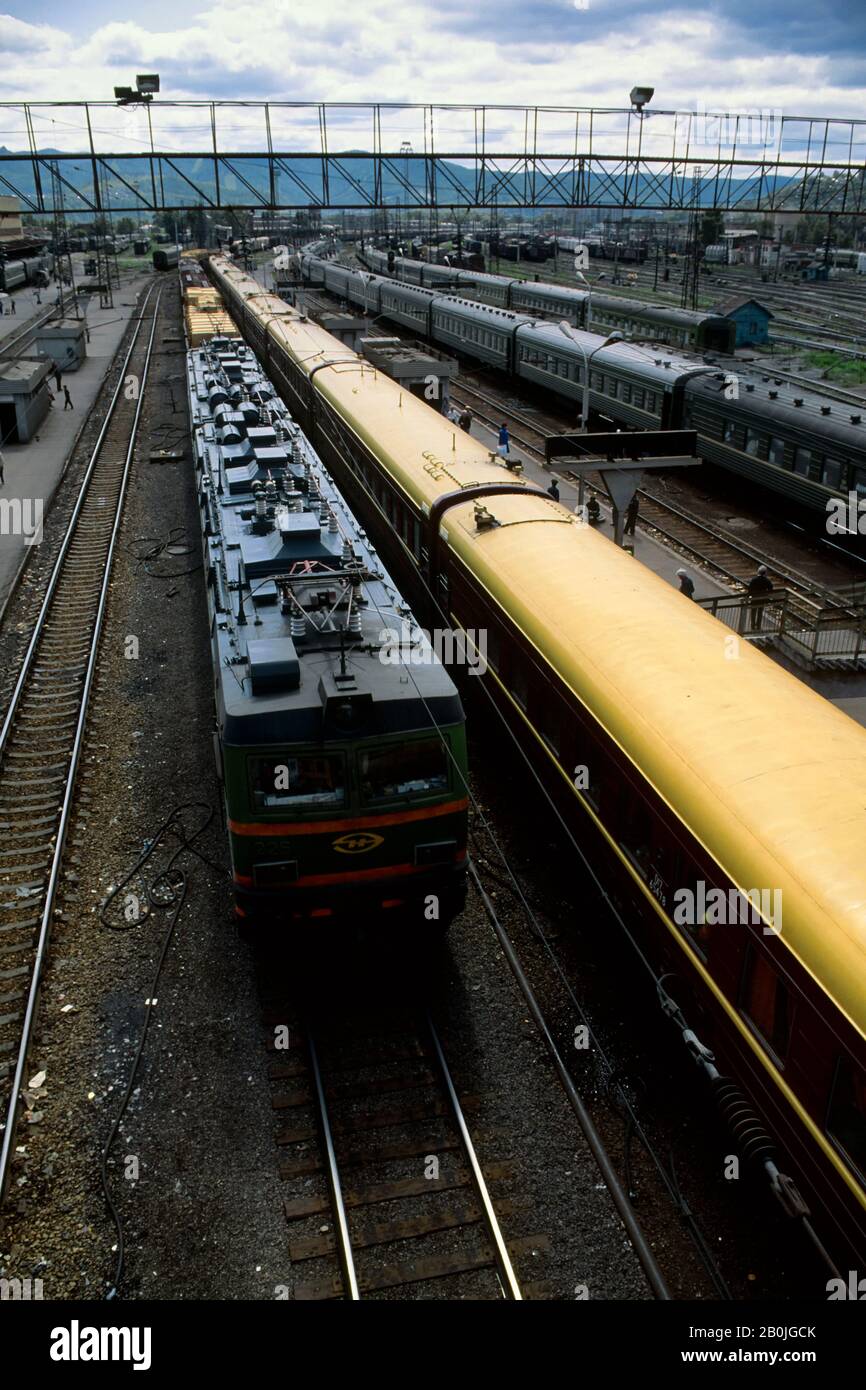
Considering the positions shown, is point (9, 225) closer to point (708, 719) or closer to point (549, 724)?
point (549, 724)

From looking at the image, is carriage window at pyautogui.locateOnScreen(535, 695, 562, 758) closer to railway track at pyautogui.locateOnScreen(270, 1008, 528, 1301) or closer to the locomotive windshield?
the locomotive windshield

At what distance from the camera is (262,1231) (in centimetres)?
817

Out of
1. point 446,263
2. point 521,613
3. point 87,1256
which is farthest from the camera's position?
point 446,263

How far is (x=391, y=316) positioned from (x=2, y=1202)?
58.5m

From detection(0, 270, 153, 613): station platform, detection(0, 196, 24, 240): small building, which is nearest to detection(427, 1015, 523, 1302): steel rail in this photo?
detection(0, 270, 153, 613): station platform

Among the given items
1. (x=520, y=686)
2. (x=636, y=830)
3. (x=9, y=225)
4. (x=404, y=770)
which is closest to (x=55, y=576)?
(x=520, y=686)

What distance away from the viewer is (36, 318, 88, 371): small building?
4953 centimetres

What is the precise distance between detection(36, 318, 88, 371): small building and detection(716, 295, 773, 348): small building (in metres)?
32.9

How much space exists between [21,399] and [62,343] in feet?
55.9

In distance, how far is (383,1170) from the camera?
8758mm

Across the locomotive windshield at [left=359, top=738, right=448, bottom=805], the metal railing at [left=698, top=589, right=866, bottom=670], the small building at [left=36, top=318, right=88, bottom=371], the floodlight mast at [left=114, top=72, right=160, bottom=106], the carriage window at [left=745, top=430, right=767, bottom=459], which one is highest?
the floodlight mast at [left=114, top=72, right=160, bottom=106]
